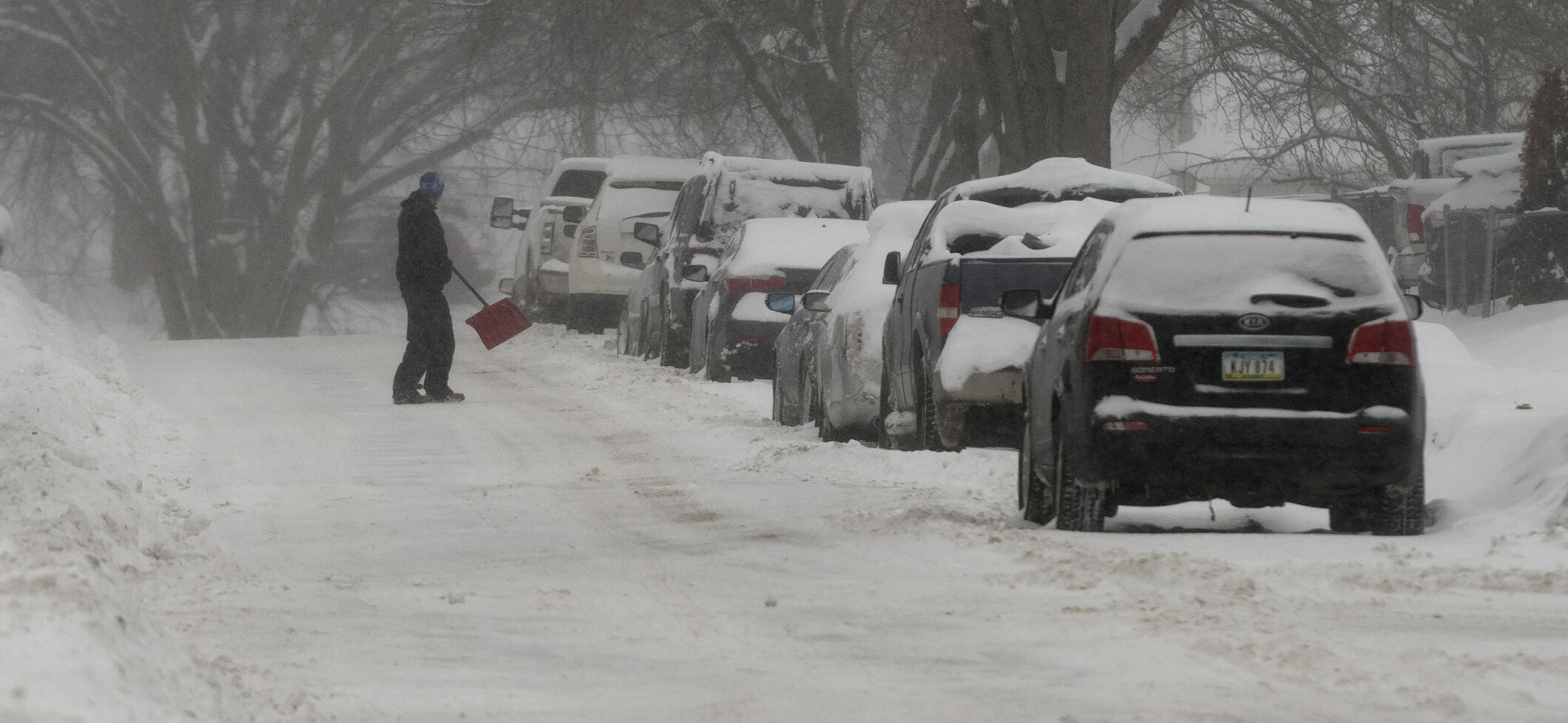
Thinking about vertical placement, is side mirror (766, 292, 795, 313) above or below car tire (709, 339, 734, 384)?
above

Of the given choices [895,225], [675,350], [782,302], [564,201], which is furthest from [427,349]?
[564,201]

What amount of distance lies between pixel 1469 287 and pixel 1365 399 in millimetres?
15396

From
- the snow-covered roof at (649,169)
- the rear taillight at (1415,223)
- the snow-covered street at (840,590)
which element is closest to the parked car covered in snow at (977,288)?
the snow-covered street at (840,590)

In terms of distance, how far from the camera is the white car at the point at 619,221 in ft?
84.8

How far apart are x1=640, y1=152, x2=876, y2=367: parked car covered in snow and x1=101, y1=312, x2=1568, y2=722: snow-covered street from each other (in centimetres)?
675

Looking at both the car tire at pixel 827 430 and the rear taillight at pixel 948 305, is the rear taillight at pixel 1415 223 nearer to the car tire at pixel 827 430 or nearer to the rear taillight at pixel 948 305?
the car tire at pixel 827 430

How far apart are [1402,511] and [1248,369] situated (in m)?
0.90

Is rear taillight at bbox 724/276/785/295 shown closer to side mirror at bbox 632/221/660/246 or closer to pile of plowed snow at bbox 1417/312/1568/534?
side mirror at bbox 632/221/660/246

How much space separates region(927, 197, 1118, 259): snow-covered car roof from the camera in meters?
12.3

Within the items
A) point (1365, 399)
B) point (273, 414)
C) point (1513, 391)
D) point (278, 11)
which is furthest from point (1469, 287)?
point (278, 11)

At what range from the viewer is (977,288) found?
12.2m

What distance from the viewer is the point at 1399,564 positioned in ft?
27.2

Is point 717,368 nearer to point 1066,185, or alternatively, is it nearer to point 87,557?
point 1066,185

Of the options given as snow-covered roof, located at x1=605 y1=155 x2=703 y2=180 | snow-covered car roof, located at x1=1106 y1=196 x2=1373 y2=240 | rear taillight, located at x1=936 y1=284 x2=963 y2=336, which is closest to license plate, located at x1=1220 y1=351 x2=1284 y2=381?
snow-covered car roof, located at x1=1106 y1=196 x2=1373 y2=240
